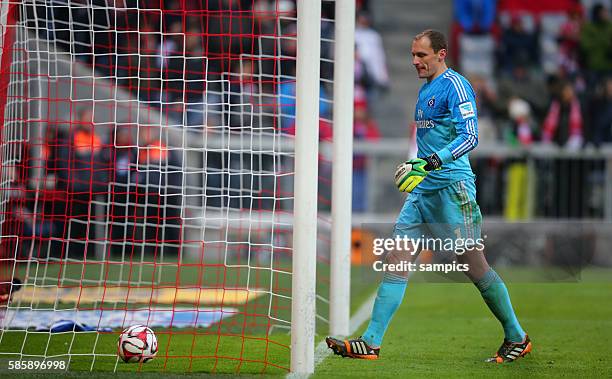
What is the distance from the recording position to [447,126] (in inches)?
273

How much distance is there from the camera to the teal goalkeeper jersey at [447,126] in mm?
6711

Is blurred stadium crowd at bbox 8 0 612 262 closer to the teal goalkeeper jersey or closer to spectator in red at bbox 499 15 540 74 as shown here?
spectator in red at bbox 499 15 540 74

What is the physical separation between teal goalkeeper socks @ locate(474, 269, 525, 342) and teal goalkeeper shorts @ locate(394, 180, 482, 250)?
0.30m

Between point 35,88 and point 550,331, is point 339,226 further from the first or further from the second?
point 35,88

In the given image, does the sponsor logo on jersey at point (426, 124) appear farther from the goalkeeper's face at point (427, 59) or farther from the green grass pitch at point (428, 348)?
the green grass pitch at point (428, 348)

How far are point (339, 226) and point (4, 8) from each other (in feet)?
10.1

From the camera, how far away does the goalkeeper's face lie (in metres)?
6.91

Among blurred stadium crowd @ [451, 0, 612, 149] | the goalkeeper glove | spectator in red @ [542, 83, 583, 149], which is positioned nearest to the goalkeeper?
the goalkeeper glove

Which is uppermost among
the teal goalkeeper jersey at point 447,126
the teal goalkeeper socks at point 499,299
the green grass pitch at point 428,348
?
the teal goalkeeper jersey at point 447,126

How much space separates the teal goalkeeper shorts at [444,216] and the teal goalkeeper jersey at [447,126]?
0.20 ft

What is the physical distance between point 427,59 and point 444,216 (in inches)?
41.2

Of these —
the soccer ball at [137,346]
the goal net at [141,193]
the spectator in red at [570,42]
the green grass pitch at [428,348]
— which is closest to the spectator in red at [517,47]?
the spectator in red at [570,42]

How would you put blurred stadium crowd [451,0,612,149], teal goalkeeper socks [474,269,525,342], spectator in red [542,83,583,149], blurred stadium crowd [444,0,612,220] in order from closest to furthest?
teal goalkeeper socks [474,269,525,342], blurred stadium crowd [444,0,612,220], spectator in red [542,83,583,149], blurred stadium crowd [451,0,612,149]

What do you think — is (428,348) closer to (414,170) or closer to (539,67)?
(414,170)
